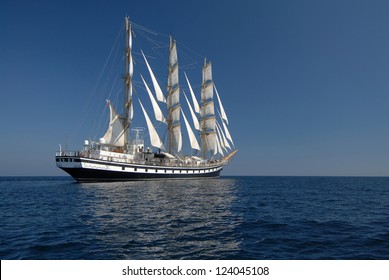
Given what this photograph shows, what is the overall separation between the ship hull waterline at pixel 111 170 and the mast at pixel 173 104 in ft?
34.5

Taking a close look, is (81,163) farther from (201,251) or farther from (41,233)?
(201,251)

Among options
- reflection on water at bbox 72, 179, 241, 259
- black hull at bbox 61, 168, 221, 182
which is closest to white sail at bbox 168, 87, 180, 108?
black hull at bbox 61, 168, 221, 182

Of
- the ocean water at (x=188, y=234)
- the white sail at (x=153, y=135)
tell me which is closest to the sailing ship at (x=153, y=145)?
the white sail at (x=153, y=135)

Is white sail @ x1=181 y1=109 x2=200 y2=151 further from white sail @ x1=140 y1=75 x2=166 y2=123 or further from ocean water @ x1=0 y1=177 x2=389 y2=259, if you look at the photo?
ocean water @ x1=0 y1=177 x2=389 y2=259

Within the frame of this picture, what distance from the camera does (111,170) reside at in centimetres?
4431

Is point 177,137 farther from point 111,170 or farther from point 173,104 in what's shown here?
point 111,170

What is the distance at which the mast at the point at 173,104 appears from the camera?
66.9 m

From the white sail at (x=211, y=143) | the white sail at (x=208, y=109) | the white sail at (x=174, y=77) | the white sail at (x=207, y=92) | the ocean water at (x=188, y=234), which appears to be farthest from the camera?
the white sail at (x=207, y=92)

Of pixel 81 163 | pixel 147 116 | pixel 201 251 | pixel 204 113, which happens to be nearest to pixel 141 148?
pixel 147 116

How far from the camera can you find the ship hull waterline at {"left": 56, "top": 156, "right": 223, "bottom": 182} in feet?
135

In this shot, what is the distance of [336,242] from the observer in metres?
10.4

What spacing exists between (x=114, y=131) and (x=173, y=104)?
2403 centimetres

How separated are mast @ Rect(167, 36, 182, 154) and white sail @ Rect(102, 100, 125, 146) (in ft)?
58.7

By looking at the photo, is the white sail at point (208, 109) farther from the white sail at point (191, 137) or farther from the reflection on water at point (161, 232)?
the reflection on water at point (161, 232)
